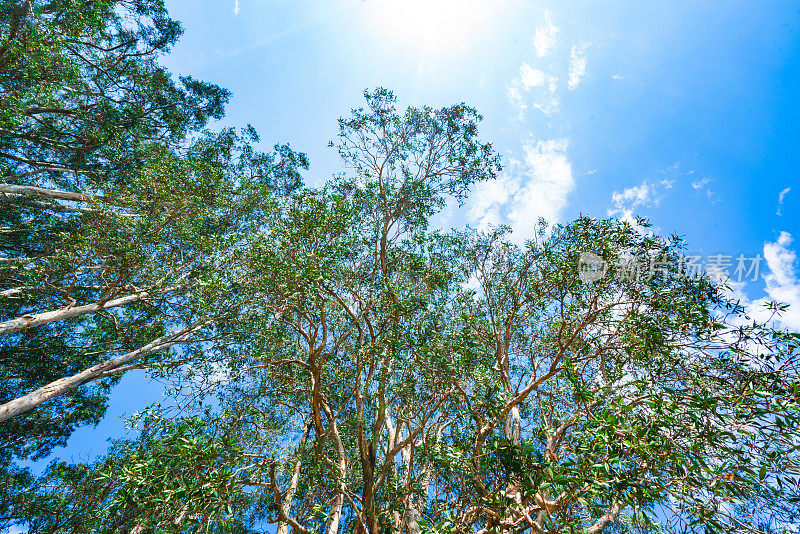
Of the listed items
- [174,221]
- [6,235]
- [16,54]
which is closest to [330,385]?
[174,221]

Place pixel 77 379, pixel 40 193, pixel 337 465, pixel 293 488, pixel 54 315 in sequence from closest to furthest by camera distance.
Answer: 1. pixel 337 465
2. pixel 293 488
3. pixel 77 379
4. pixel 54 315
5. pixel 40 193

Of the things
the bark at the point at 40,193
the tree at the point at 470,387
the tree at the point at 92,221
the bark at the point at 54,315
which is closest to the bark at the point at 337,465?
the tree at the point at 470,387

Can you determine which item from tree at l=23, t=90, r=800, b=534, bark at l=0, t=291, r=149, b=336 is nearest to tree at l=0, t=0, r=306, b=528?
bark at l=0, t=291, r=149, b=336

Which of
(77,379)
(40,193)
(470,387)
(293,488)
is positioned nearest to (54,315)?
(77,379)

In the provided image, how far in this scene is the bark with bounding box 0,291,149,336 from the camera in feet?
26.8

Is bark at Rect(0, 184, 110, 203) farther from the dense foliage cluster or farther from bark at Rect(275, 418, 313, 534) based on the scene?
bark at Rect(275, 418, 313, 534)

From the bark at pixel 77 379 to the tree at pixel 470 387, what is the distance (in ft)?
8.58

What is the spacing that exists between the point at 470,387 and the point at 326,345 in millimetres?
4538

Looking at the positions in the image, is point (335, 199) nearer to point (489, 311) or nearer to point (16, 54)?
point (489, 311)

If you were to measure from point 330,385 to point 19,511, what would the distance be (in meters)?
9.55

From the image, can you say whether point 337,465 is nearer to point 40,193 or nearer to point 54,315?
point 54,315

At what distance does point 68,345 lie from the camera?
12.0 m

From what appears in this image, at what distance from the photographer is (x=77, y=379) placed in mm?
8688

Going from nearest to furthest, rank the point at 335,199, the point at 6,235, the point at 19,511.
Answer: the point at 335,199, the point at 19,511, the point at 6,235
